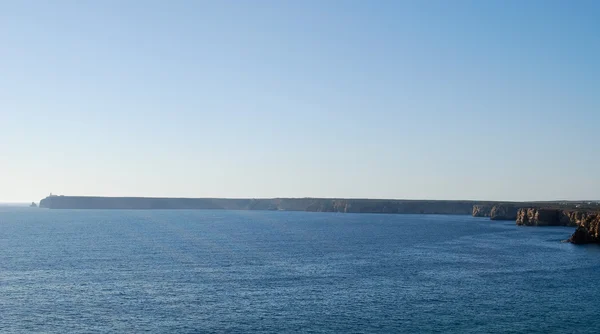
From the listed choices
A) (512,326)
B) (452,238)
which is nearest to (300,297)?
(512,326)

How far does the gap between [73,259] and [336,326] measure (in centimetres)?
5720

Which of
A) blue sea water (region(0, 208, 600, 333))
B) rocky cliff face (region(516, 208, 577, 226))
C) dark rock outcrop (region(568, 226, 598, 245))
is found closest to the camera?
blue sea water (region(0, 208, 600, 333))

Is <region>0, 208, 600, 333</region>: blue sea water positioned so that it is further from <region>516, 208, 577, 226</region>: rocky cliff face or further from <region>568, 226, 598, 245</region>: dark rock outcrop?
<region>516, 208, 577, 226</region>: rocky cliff face

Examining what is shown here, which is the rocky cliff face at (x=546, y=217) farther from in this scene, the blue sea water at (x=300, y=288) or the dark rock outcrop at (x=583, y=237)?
the blue sea water at (x=300, y=288)

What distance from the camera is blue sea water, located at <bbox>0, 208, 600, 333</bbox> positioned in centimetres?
5372

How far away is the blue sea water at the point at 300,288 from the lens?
53719 millimetres

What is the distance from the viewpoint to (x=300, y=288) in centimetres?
6906

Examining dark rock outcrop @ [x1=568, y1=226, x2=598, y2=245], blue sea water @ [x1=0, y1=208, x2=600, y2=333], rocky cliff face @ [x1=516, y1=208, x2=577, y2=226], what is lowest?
blue sea water @ [x1=0, y1=208, x2=600, y2=333]

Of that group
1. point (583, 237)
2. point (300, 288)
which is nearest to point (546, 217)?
point (583, 237)

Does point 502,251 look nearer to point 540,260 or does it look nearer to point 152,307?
point 540,260

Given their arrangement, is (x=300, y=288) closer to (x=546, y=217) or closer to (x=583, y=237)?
(x=583, y=237)

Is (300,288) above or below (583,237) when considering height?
below

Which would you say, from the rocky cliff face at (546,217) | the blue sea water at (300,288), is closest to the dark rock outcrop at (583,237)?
the blue sea water at (300,288)

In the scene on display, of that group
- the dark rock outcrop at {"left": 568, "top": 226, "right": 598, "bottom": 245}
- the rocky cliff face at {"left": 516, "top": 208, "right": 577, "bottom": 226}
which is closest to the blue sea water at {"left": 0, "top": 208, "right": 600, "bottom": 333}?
the dark rock outcrop at {"left": 568, "top": 226, "right": 598, "bottom": 245}
